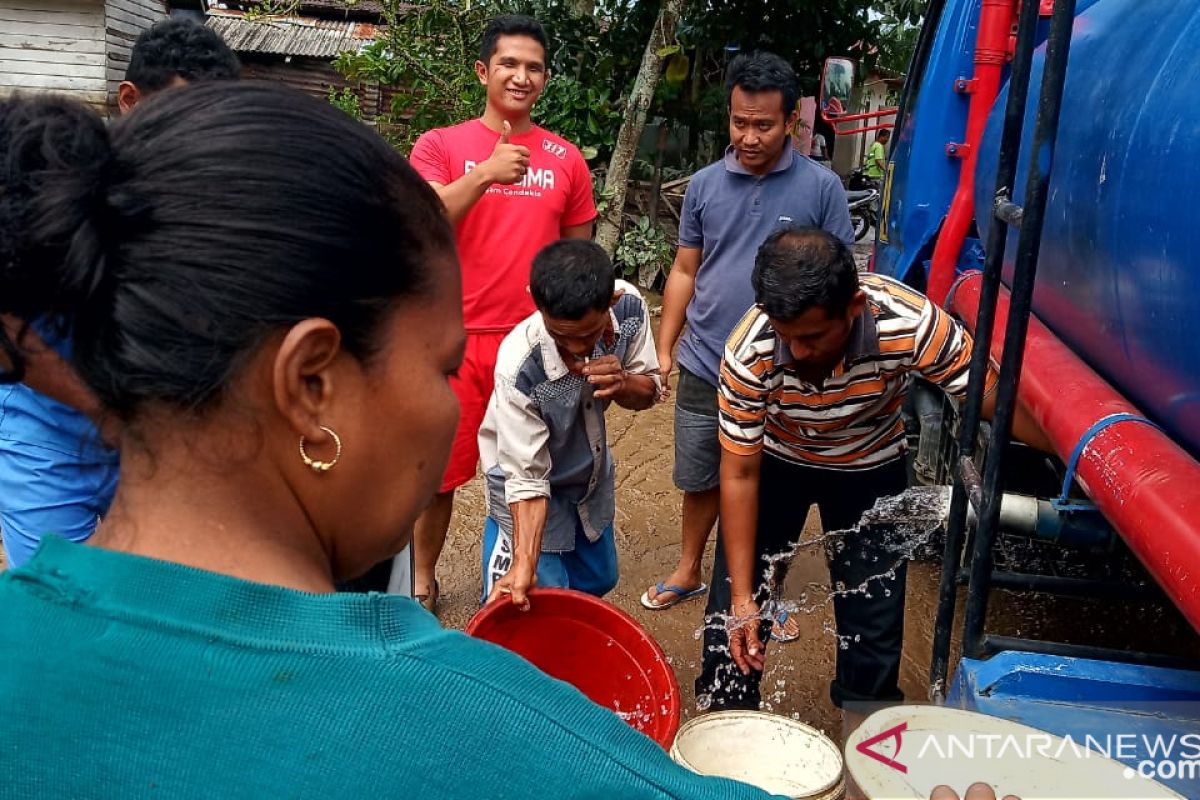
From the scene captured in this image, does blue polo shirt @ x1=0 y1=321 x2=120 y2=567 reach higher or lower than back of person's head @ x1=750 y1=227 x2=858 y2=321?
lower

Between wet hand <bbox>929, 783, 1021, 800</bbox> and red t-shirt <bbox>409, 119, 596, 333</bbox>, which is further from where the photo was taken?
red t-shirt <bbox>409, 119, 596, 333</bbox>

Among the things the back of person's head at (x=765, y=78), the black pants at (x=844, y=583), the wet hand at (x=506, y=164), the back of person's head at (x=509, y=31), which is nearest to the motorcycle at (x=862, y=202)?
the back of person's head at (x=765, y=78)

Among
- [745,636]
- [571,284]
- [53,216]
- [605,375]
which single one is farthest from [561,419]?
[53,216]

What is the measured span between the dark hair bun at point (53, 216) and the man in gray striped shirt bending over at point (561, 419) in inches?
64.9

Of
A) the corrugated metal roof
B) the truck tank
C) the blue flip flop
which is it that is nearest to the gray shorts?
the blue flip flop

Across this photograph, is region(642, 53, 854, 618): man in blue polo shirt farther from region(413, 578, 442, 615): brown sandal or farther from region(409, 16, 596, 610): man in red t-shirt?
region(413, 578, 442, 615): brown sandal

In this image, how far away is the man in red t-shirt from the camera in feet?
10.6

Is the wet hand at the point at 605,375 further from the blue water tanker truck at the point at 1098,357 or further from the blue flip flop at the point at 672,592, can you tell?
the blue flip flop at the point at 672,592

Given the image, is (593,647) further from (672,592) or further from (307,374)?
(307,374)

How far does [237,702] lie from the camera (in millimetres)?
617

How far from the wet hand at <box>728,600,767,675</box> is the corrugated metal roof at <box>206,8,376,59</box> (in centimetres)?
980

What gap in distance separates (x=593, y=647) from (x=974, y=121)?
2.26m

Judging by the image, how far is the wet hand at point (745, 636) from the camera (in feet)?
7.85

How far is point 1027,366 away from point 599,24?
683cm
